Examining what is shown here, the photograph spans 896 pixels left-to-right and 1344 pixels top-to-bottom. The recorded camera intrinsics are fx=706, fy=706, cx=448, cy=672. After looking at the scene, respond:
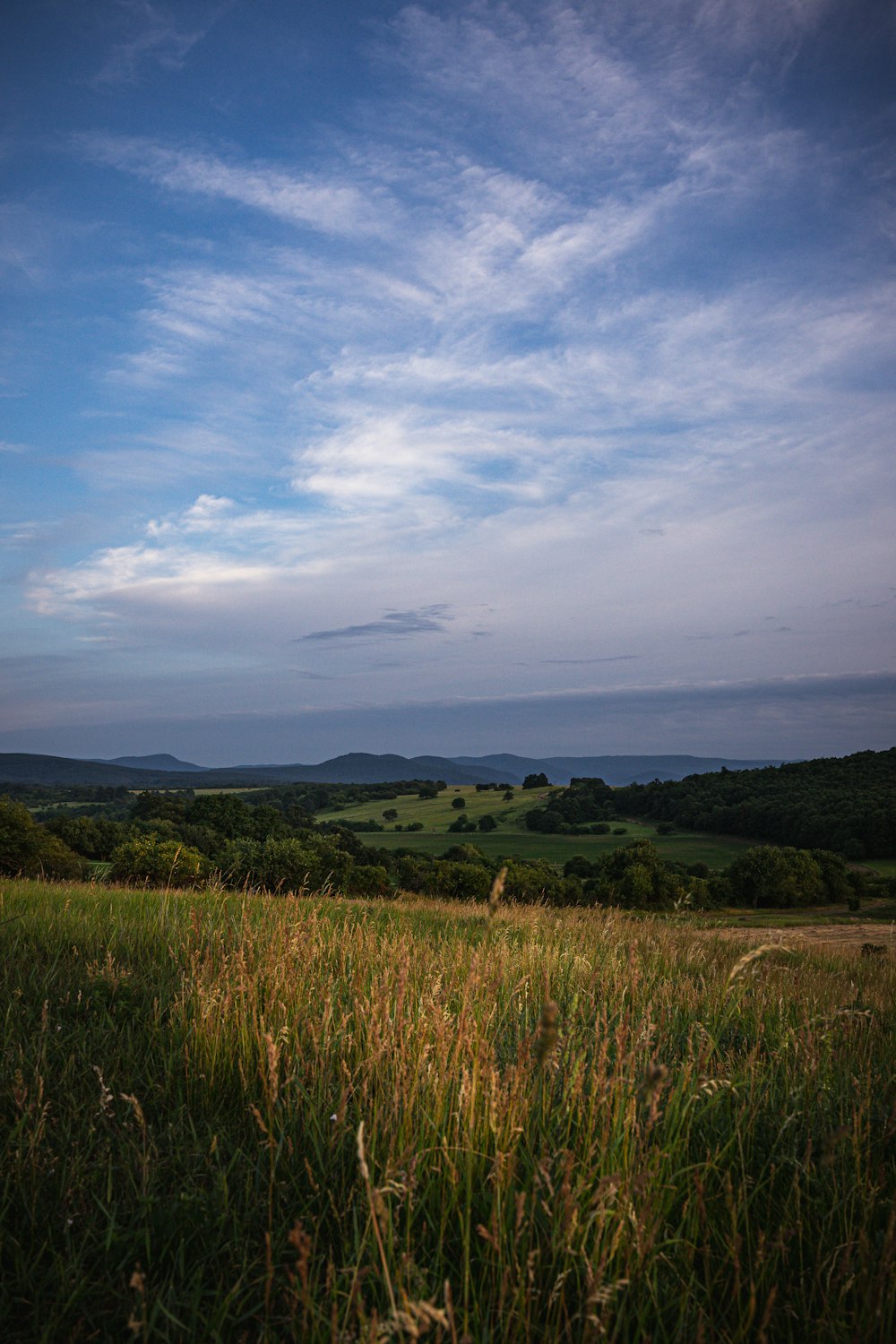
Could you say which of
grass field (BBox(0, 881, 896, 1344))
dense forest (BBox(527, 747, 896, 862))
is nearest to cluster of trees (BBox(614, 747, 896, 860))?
dense forest (BBox(527, 747, 896, 862))

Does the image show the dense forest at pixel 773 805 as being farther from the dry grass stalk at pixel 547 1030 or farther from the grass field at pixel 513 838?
the dry grass stalk at pixel 547 1030

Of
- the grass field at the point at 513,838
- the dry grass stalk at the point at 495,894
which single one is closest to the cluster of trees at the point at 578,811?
the grass field at the point at 513,838

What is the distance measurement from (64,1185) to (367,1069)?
1.15 metres

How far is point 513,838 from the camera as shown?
300ft

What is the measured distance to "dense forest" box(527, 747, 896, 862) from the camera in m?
79.8

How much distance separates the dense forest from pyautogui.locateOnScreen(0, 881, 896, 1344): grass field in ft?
290

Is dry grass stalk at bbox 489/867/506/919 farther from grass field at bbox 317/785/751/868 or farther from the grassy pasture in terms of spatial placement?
the grassy pasture

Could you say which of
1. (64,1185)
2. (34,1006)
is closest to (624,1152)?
(64,1185)

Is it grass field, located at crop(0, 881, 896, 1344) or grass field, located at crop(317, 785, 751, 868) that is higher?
grass field, located at crop(0, 881, 896, 1344)

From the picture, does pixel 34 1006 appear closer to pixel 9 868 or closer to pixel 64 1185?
pixel 64 1185

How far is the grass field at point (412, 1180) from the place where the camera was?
199cm

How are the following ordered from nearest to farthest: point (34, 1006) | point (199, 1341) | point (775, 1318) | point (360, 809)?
point (199, 1341)
point (775, 1318)
point (34, 1006)
point (360, 809)

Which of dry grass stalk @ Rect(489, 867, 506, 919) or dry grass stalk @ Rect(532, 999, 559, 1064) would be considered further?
dry grass stalk @ Rect(489, 867, 506, 919)

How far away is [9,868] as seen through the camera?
86.3 ft
